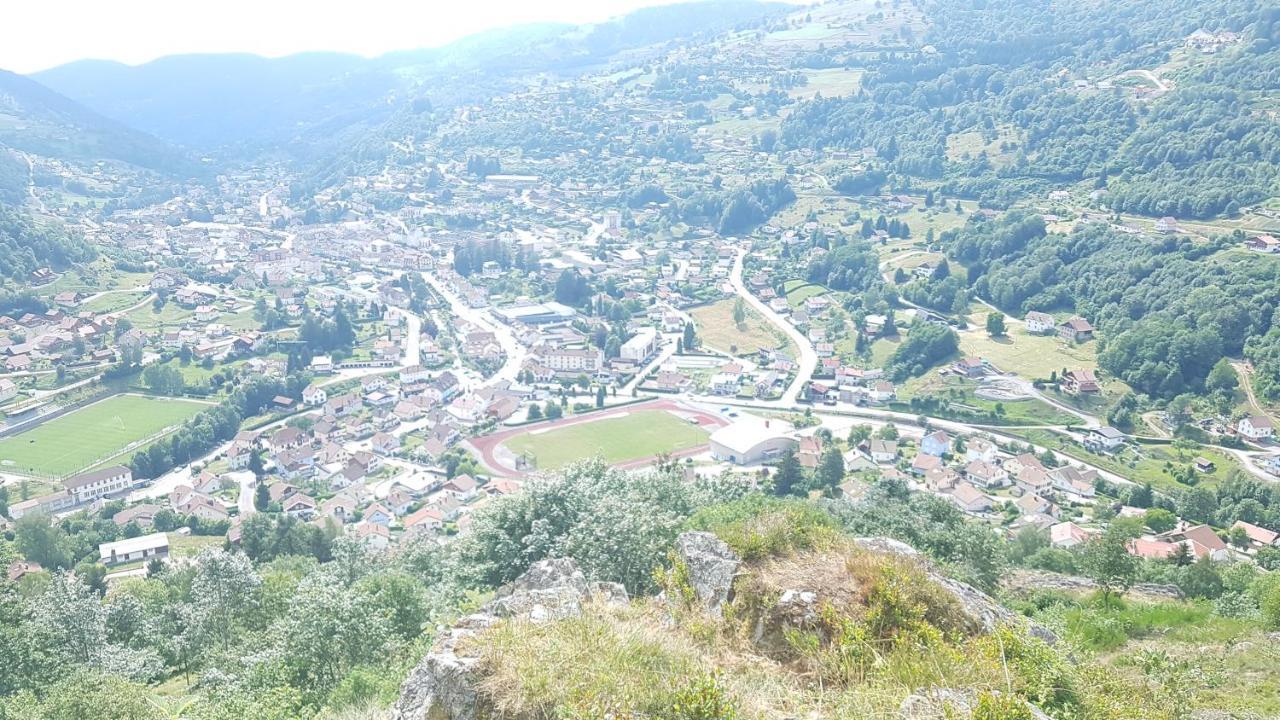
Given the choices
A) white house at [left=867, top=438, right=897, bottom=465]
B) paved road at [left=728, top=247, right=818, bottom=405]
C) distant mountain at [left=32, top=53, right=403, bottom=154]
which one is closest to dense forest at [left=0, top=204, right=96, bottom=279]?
A: paved road at [left=728, top=247, right=818, bottom=405]

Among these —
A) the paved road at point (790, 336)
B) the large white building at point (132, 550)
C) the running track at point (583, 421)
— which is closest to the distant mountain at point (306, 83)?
the paved road at point (790, 336)

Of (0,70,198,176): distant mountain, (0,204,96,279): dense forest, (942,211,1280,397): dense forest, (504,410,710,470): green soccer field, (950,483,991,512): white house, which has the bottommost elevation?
(504,410,710,470): green soccer field

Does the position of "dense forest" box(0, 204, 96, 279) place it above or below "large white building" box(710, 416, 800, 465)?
above

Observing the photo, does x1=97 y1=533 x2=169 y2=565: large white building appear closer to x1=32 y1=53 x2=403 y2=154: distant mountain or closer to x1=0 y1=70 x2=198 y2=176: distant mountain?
x1=0 y1=70 x2=198 y2=176: distant mountain

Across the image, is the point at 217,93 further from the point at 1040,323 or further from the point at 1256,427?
the point at 1256,427

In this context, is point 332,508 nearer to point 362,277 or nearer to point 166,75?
point 362,277

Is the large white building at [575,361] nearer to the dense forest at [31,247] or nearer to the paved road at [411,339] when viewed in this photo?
the paved road at [411,339]
